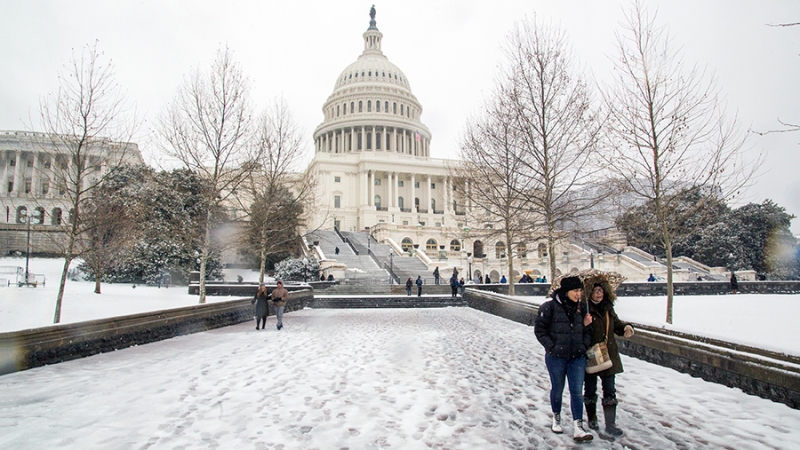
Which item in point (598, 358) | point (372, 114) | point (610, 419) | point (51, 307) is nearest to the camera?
point (598, 358)

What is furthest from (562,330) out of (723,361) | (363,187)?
(363,187)

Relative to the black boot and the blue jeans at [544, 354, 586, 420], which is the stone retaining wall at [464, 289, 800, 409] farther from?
the blue jeans at [544, 354, 586, 420]

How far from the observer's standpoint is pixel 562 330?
4590 millimetres

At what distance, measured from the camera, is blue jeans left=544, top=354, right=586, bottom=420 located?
4.62 m

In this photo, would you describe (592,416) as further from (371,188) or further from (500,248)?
(371,188)

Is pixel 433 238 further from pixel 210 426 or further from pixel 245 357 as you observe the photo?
Answer: pixel 210 426

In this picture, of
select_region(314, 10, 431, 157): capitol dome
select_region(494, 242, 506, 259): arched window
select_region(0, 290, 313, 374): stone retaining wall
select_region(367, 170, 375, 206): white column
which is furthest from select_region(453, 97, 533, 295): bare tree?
select_region(314, 10, 431, 157): capitol dome

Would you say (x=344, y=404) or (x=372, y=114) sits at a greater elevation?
(x=372, y=114)

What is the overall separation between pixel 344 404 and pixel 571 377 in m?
2.85

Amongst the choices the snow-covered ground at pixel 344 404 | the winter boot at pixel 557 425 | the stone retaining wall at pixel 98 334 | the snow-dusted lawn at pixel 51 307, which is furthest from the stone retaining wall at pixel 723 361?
the snow-dusted lawn at pixel 51 307

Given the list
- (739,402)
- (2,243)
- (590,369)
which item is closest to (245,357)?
(590,369)

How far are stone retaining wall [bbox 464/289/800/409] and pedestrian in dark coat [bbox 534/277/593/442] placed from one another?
2.84 metres

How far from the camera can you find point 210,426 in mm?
5008

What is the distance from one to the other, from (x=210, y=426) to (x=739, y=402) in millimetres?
6410
